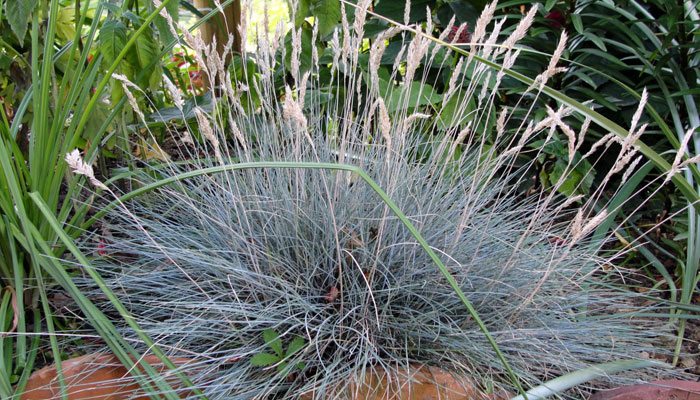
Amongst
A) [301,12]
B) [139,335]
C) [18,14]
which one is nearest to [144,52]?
[18,14]

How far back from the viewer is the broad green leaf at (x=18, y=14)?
4.59ft

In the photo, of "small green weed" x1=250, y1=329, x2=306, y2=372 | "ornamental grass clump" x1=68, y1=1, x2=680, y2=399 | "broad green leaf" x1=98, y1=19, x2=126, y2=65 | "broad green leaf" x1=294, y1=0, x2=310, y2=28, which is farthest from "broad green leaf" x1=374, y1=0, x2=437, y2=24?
"small green weed" x1=250, y1=329, x2=306, y2=372

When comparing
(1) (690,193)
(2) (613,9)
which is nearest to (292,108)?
(1) (690,193)

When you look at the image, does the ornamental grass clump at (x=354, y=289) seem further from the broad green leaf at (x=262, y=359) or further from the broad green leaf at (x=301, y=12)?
the broad green leaf at (x=301, y=12)

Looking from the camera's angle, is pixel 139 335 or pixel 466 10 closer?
pixel 139 335

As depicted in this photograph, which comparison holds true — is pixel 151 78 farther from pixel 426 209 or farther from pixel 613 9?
pixel 613 9

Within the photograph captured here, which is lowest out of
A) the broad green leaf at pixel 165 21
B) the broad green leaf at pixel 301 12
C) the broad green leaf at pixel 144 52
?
the broad green leaf at pixel 144 52

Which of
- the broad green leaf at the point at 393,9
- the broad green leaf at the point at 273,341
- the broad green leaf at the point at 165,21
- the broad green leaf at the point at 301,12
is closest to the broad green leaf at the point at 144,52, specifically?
the broad green leaf at the point at 165,21

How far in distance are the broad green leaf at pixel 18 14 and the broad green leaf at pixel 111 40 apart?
17 cm

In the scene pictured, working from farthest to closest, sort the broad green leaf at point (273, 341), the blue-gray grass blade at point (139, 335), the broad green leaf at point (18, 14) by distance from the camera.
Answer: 1. the broad green leaf at point (18, 14)
2. the broad green leaf at point (273, 341)
3. the blue-gray grass blade at point (139, 335)

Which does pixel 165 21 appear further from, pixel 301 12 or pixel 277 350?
pixel 277 350

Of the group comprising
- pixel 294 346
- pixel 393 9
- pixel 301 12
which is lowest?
pixel 294 346

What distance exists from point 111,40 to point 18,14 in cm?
22

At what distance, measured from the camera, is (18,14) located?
1412 millimetres
